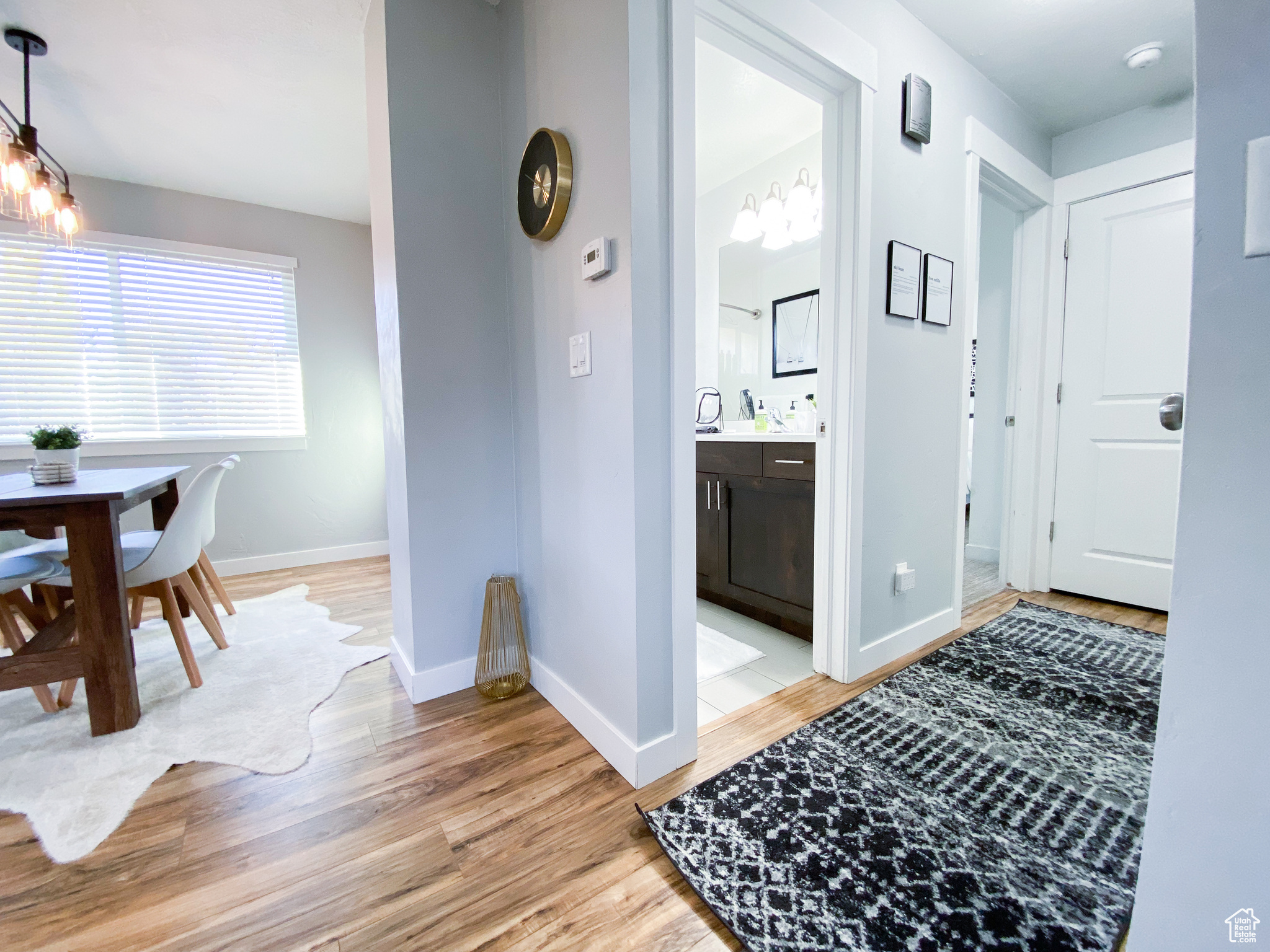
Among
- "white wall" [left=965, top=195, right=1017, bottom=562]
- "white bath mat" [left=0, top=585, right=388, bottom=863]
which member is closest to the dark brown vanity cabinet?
"white bath mat" [left=0, top=585, right=388, bottom=863]

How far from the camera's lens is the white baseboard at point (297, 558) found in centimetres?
336

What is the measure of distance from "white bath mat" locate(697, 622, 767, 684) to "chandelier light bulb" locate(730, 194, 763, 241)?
2167mm

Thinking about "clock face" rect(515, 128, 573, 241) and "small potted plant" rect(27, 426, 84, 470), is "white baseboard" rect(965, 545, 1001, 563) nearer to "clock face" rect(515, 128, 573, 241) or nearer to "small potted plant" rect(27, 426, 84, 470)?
"clock face" rect(515, 128, 573, 241)

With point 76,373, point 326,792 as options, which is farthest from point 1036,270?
point 76,373

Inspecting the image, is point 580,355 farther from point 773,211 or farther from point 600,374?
Result: point 773,211

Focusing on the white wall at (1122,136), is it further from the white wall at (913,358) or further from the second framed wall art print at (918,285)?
the second framed wall art print at (918,285)

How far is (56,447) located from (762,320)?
329 centimetres

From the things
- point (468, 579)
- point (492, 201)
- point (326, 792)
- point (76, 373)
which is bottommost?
point (326, 792)

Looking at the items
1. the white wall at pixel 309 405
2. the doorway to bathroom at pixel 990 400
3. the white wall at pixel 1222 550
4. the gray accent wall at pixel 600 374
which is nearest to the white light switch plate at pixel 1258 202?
the white wall at pixel 1222 550

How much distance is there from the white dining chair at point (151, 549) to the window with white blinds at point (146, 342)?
0.94m

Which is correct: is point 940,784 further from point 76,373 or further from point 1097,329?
point 76,373

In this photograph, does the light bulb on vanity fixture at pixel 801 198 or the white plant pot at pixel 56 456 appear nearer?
the white plant pot at pixel 56 456

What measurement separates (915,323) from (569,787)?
1990mm

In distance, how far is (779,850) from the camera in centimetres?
109
